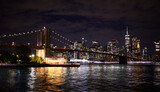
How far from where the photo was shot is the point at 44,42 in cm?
7256

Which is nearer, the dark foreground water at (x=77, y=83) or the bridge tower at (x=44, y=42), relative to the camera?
the dark foreground water at (x=77, y=83)

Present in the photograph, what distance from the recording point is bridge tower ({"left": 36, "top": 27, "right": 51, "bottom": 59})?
70475mm

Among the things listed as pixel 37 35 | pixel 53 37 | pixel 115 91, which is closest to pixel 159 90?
pixel 115 91

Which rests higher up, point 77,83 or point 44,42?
point 44,42

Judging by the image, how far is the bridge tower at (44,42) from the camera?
70475 mm

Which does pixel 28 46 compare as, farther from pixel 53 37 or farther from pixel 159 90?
pixel 159 90

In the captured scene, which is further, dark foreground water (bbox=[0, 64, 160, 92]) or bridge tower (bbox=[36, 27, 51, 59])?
bridge tower (bbox=[36, 27, 51, 59])

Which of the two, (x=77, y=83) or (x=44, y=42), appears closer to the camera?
(x=77, y=83)

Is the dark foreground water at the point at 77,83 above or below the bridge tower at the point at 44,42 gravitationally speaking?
below

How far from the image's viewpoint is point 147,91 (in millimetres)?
15633

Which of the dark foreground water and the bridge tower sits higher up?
the bridge tower

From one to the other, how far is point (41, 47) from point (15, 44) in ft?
28.3

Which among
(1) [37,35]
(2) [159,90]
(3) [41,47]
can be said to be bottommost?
(2) [159,90]

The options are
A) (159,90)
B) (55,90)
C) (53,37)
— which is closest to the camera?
(55,90)
